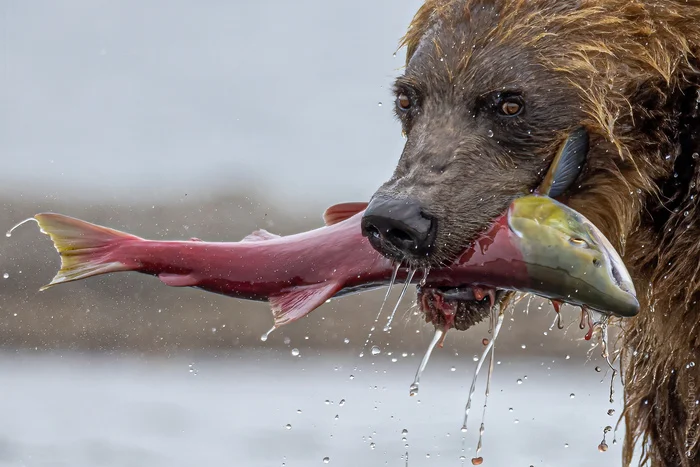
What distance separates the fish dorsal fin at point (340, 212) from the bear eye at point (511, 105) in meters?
0.64

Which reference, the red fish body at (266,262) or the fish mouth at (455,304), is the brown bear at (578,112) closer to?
the fish mouth at (455,304)

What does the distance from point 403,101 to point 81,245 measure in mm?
1281

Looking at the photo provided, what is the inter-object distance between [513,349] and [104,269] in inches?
331

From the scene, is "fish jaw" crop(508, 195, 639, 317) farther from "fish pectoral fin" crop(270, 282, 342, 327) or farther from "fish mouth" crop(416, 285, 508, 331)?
"fish pectoral fin" crop(270, 282, 342, 327)

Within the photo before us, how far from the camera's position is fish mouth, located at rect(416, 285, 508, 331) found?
374 cm

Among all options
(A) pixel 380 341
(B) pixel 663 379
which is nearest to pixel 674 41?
(B) pixel 663 379

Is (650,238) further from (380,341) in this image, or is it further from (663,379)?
(380,341)

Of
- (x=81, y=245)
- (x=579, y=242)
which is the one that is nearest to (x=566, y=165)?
(x=579, y=242)

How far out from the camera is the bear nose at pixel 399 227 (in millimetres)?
3418

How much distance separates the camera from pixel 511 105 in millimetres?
3855

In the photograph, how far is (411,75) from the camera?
4.05 meters

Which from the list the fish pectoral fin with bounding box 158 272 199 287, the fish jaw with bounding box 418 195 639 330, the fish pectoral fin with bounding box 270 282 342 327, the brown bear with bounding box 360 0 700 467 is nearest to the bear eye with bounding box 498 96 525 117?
the brown bear with bounding box 360 0 700 467

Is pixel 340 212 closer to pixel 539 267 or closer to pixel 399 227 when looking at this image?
pixel 399 227

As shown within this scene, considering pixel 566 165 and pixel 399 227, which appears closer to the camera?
pixel 399 227
